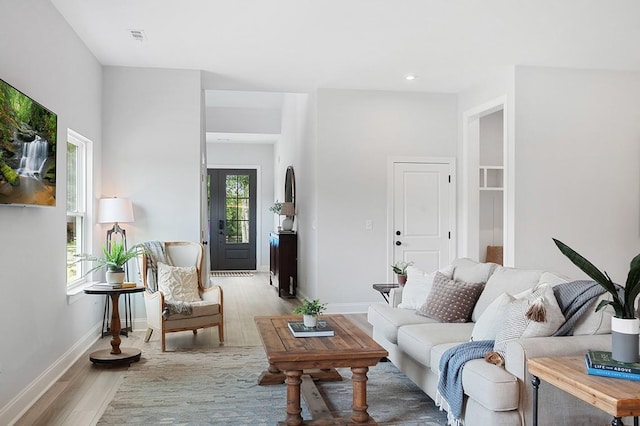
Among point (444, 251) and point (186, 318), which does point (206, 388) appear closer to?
point (186, 318)

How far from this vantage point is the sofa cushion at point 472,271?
415 centimetres

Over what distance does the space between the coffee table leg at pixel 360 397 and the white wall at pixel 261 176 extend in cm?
872

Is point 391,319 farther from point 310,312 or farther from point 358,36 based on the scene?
point 358,36

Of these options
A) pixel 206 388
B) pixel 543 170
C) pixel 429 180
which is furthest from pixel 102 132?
pixel 543 170

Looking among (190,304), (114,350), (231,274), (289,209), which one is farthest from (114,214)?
(231,274)

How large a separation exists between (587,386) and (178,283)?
3934 mm

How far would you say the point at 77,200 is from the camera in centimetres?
525

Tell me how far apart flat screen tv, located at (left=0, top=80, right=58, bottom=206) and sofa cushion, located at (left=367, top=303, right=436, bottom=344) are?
2.46 meters

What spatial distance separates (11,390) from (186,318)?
178cm

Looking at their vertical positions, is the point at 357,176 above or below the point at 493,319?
above

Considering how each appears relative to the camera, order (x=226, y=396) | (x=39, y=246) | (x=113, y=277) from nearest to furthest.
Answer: (x=226, y=396) < (x=39, y=246) < (x=113, y=277)

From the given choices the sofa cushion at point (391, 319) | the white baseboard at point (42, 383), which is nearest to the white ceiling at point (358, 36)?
the sofa cushion at point (391, 319)

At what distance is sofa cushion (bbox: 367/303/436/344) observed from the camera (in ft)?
13.2

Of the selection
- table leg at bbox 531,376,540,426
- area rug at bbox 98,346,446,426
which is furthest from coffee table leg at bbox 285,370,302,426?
table leg at bbox 531,376,540,426
